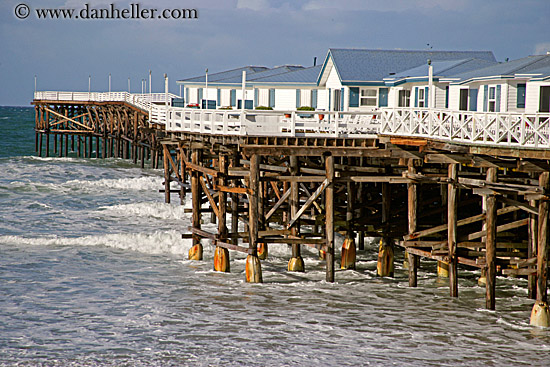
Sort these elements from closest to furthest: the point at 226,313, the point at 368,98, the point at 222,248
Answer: the point at 226,313 → the point at 222,248 → the point at 368,98

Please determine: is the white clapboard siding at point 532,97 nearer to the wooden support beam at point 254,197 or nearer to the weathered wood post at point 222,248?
the wooden support beam at point 254,197

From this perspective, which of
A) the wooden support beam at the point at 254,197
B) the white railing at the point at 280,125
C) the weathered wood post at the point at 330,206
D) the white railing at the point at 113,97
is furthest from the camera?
the white railing at the point at 113,97

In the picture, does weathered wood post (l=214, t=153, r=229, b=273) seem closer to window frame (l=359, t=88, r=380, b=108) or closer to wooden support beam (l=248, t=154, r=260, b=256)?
wooden support beam (l=248, t=154, r=260, b=256)

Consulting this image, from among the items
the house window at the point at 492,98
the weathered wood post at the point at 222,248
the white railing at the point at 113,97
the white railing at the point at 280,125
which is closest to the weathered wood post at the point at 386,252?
the white railing at the point at 280,125

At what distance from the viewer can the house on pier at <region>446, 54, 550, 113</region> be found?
1995 centimetres

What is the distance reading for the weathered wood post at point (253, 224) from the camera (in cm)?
1942

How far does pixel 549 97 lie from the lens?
64.4 feet

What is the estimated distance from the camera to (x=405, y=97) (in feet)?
98.8

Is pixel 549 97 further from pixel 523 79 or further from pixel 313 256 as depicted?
pixel 313 256

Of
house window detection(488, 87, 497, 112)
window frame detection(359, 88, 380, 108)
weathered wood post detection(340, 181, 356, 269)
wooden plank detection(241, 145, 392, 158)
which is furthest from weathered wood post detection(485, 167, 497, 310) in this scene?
window frame detection(359, 88, 380, 108)

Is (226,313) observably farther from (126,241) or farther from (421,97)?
(421,97)

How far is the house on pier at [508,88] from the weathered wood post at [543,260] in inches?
187

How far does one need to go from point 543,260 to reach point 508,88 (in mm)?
7069

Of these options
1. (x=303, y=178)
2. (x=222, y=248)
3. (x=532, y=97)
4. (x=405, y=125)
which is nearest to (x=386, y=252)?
(x=303, y=178)
